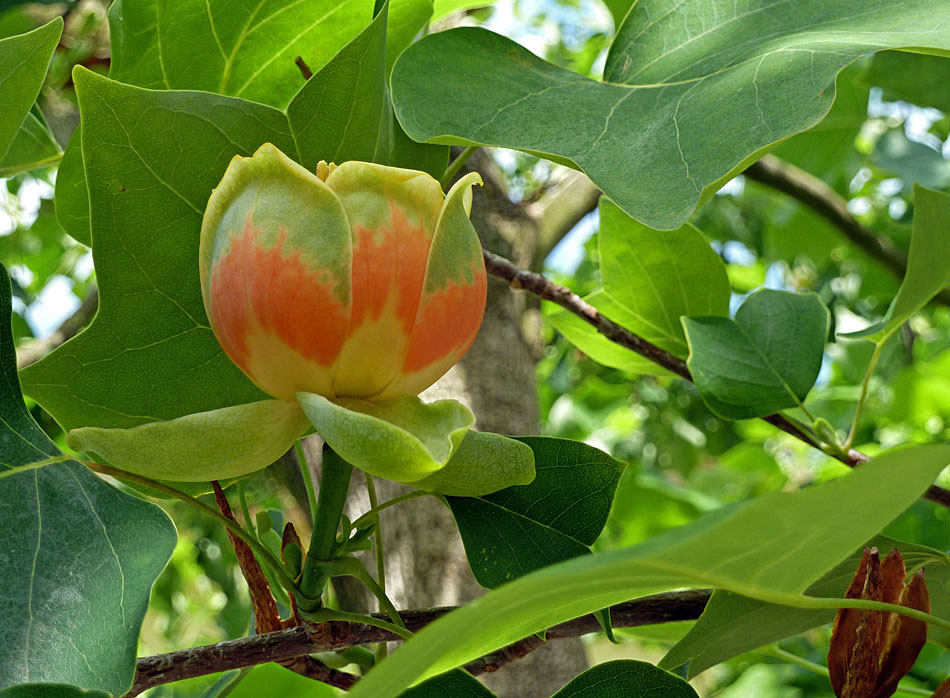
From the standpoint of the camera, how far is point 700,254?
0.57 m

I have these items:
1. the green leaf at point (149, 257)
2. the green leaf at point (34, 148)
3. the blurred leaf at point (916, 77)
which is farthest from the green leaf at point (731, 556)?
the blurred leaf at point (916, 77)

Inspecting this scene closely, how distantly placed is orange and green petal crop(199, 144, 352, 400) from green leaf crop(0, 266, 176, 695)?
0.09 meters

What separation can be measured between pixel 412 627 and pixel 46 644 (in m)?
0.14

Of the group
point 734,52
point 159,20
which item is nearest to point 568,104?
point 734,52

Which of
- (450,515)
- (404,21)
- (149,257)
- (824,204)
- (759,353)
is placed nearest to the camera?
(149,257)

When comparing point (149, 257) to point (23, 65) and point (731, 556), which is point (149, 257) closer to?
point (23, 65)

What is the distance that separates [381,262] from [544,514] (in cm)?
14

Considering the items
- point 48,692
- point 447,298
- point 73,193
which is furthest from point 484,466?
point 73,193

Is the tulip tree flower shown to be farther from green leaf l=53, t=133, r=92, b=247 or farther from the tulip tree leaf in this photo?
green leaf l=53, t=133, r=92, b=247

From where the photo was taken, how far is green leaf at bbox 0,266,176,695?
0.29 m

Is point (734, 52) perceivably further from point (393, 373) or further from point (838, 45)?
point (393, 373)

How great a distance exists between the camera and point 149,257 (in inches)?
12.9

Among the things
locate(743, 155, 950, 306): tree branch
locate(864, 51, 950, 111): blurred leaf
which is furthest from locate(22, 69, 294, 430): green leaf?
locate(743, 155, 950, 306): tree branch

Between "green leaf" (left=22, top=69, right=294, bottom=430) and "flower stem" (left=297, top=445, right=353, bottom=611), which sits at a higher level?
"green leaf" (left=22, top=69, right=294, bottom=430)
